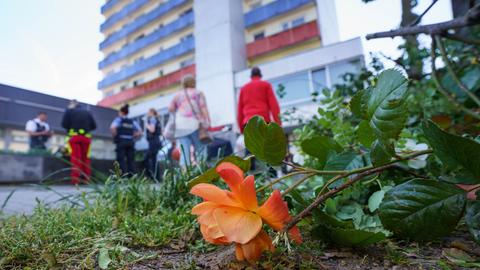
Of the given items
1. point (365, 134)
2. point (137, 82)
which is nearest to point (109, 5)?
point (137, 82)

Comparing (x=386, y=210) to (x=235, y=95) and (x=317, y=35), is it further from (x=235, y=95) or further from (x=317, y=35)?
(x=317, y=35)

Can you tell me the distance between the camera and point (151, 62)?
23.2 m

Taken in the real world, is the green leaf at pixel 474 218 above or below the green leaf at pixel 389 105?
below

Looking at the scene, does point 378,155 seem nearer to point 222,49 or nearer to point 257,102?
point 257,102

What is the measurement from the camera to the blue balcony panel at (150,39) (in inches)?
847

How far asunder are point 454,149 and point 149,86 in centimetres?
2357

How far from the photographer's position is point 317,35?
15.5 meters

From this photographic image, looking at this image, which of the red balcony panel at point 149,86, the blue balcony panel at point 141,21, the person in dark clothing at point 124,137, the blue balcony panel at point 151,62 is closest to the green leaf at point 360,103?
the person in dark clothing at point 124,137

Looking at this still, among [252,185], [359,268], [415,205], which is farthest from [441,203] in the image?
[252,185]

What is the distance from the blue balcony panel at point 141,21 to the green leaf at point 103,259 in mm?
24342

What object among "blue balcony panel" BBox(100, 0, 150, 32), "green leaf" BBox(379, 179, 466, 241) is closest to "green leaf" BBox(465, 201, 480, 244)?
"green leaf" BBox(379, 179, 466, 241)

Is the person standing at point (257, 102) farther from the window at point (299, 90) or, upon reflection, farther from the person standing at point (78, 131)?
the window at point (299, 90)

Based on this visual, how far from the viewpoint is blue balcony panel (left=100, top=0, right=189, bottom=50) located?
23.2 m

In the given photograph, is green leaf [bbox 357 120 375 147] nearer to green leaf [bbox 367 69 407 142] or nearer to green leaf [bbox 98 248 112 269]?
green leaf [bbox 367 69 407 142]
